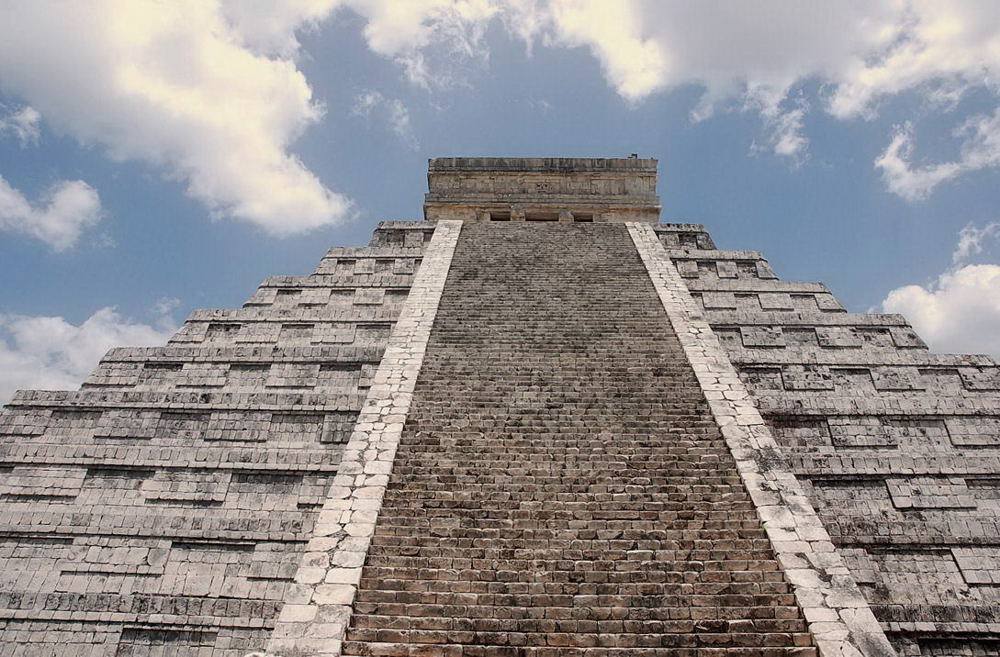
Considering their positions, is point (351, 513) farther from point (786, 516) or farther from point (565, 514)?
point (786, 516)

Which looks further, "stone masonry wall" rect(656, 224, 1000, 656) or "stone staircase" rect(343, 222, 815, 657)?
"stone masonry wall" rect(656, 224, 1000, 656)

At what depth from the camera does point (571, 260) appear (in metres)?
11.9

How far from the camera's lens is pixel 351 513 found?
5918mm

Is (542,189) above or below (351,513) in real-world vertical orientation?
above

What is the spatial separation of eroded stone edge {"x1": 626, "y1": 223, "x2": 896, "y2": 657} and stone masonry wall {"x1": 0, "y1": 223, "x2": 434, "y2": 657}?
4351mm

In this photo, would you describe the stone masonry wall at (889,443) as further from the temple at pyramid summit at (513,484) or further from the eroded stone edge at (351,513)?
the eroded stone edge at (351,513)

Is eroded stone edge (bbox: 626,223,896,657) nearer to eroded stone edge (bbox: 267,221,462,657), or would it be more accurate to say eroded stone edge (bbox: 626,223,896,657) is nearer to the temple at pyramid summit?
the temple at pyramid summit

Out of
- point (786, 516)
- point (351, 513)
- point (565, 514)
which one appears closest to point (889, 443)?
point (786, 516)

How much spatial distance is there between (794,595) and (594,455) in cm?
226

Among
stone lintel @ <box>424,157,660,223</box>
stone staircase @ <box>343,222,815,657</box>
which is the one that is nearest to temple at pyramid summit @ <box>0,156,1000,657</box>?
stone staircase @ <box>343,222,815,657</box>

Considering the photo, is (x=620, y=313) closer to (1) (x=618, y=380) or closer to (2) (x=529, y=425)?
(1) (x=618, y=380)

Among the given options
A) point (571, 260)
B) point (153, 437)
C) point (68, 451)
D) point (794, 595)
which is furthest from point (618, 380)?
point (68, 451)

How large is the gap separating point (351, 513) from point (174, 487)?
2419mm

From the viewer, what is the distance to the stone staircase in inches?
189
